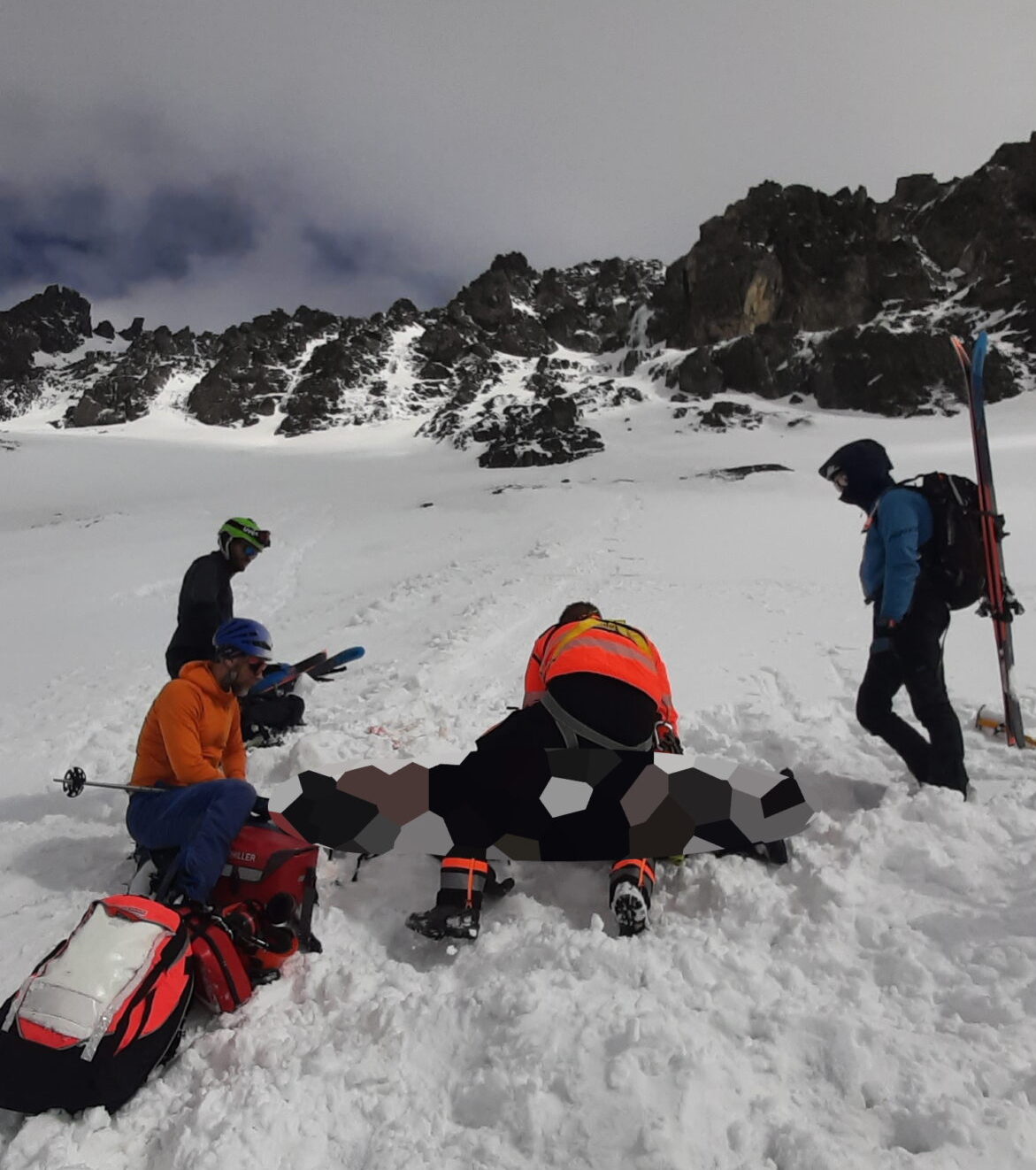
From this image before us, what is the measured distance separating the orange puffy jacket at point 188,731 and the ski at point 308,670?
845mm

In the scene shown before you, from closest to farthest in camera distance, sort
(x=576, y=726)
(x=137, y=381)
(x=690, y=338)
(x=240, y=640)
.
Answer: (x=576, y=726)
(x=240, y=640)
(x=690, y=338)
(x=137, y=381)

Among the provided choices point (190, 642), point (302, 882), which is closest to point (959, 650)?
point (302, 882)

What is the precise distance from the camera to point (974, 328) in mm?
58375

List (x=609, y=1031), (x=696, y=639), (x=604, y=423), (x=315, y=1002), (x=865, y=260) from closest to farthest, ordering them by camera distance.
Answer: (x=609, y=1031)
(x=315, y=1002)
(x=696, y=639)
(x=604, y=423)
(x=865, y=260)

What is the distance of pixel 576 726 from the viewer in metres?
3.06

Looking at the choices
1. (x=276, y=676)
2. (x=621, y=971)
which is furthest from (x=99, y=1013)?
(x=276, y=676)

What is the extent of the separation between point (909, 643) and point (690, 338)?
76.3 meters

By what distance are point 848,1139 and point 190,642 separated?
4427mm

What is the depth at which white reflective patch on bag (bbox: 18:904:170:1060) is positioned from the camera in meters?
1.98

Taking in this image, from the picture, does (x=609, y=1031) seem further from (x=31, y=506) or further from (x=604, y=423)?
(x=604, y=423)

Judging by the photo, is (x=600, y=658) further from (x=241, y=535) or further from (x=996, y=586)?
(x=241, y=535)

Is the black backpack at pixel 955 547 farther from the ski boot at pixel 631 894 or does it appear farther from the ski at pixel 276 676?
the ski at pixel 276 676

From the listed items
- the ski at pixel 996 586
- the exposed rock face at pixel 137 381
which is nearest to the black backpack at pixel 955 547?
the ski at pixel 996 586

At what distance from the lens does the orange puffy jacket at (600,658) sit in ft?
10.5
